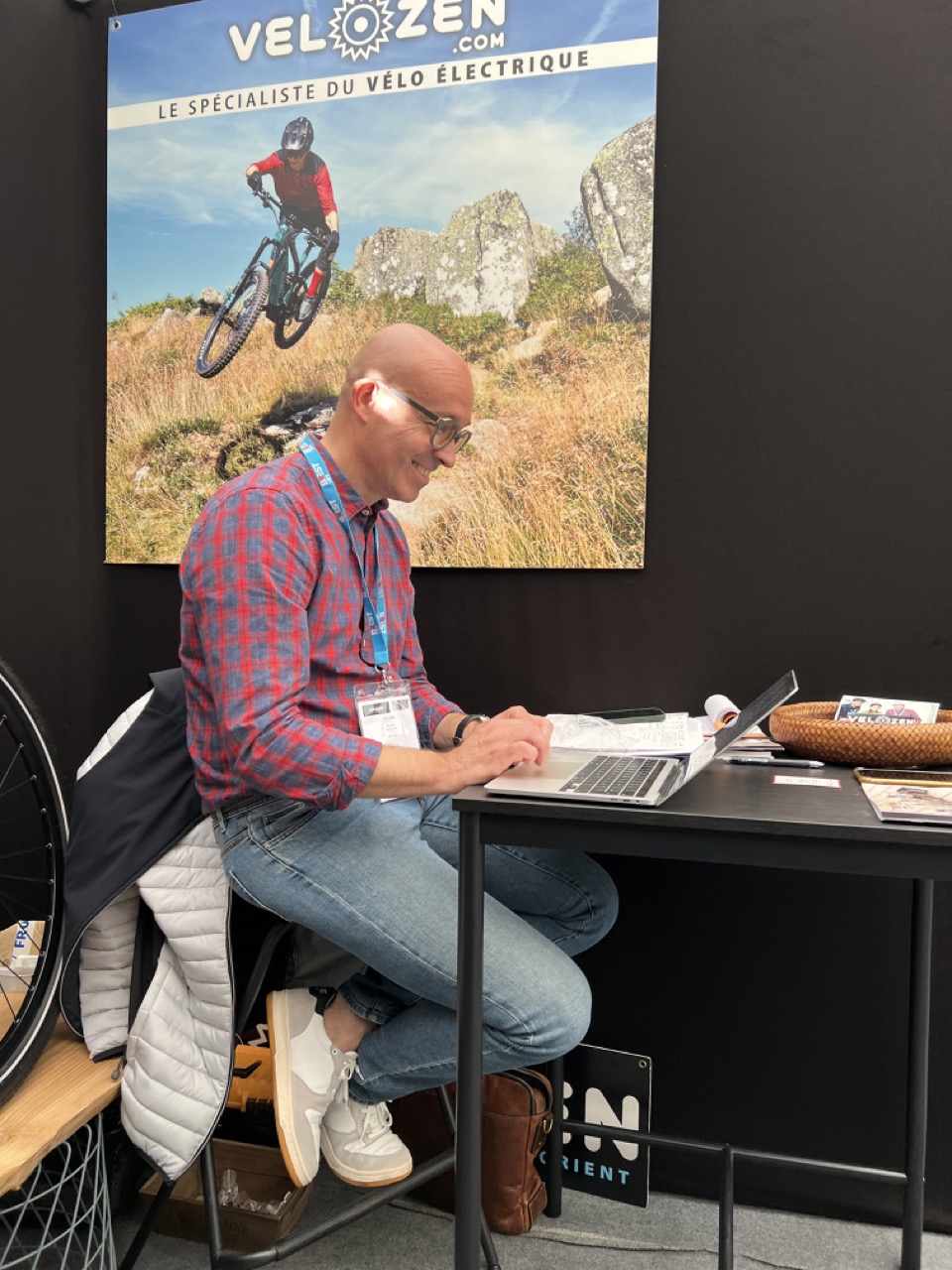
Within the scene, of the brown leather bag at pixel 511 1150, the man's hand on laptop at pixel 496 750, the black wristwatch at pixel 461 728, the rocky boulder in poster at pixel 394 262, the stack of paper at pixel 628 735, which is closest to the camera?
the man's hand on laptop at pixel 496 750

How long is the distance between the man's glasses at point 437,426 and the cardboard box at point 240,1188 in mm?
1297

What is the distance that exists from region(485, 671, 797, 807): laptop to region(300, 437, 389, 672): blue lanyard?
1.07 feet

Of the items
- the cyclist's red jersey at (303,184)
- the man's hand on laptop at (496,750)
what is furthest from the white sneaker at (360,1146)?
the cyclist's red jersey at (303,184)

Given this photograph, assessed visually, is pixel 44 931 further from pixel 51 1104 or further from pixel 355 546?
pixel 355 546

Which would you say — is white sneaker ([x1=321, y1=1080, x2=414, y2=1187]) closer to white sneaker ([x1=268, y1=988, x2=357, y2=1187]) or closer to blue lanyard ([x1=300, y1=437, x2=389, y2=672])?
white sneaker ([x1=268, y1=988, x2=357, y2=1187])

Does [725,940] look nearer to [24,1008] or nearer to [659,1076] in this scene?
[659,1076]

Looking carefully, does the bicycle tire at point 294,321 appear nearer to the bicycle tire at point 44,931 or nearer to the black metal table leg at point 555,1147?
the bicycle tire at point 44,931

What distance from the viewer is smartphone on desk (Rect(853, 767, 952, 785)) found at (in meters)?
1.38

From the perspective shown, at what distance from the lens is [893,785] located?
1.33 m

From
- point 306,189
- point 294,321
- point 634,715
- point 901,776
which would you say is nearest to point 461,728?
point 634,715

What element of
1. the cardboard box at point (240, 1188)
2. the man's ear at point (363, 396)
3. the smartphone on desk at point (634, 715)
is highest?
the man's ear at point (363, 396)

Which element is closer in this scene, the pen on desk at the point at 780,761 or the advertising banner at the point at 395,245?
the pen on desk at the point at 780,761

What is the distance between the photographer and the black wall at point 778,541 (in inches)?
75.9

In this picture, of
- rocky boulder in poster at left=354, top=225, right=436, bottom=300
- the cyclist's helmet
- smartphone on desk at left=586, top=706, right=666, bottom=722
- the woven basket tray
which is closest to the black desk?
the woven basket tray
